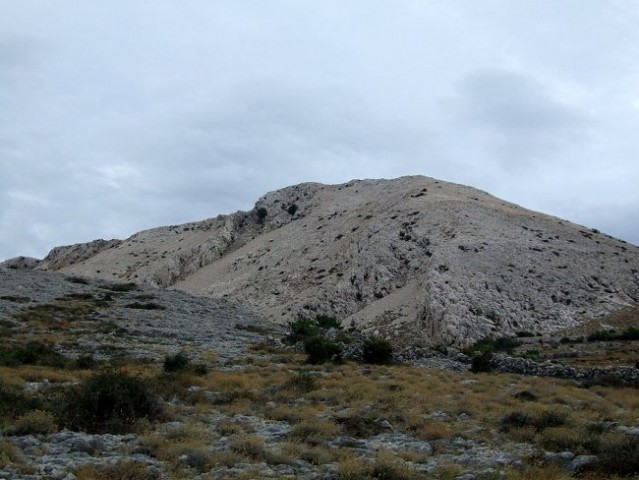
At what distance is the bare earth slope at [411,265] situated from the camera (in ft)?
199

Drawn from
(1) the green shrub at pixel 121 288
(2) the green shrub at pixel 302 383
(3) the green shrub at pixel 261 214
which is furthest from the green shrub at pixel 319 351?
(3) the green shrub at pixel 261 214

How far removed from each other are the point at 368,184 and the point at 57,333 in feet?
266

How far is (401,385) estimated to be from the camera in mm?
23188

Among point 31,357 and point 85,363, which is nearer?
point 85,363

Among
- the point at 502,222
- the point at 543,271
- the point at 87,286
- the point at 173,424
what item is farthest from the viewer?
the point at 502,222

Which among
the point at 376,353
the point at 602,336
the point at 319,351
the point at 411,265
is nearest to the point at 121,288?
the point at 411,265

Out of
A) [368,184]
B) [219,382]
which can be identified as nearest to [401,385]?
[219,382]

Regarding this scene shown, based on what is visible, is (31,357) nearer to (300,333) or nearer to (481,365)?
(300,333)

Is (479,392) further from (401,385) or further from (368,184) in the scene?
(368,184)

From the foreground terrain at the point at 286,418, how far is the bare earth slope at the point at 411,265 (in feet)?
93.9

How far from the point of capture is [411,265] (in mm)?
71875

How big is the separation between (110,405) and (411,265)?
192ft

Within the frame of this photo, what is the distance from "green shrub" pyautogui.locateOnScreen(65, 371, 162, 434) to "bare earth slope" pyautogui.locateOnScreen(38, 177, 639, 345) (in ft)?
134

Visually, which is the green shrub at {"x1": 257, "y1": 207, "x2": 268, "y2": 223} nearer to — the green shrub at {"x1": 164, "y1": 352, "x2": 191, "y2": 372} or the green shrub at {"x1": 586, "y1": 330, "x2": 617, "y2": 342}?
the green shrub at {"x1": 586, "y1": 330, "x2": 617, "y2": 342}
